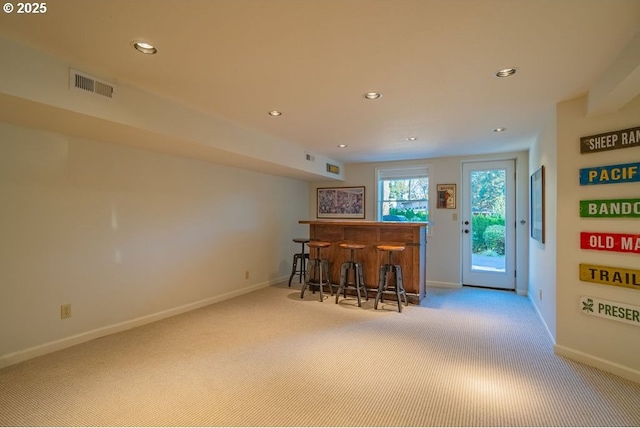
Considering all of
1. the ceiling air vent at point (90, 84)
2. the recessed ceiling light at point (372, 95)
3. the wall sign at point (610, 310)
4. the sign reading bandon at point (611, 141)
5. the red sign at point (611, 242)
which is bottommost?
the wall sign at point (610, 310)

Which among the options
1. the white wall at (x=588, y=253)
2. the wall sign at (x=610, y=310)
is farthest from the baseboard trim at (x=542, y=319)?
the wall sign at (x=610, y=310)

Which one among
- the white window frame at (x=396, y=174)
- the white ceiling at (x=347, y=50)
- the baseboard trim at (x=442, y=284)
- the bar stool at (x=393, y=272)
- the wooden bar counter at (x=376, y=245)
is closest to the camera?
the white ceiling at (x=347, y=50)

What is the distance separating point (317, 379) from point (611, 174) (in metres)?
2.74

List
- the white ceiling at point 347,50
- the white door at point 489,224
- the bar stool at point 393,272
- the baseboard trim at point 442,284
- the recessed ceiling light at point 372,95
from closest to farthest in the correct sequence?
the white ceiling at point 347,50 → the recessed ceiling light at point 372,95 → the bar stool at point 393,272 → the white door at point 489,224 → the baseboard trim at point 442,284

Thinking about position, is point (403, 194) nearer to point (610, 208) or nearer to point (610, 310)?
point (610, 208)

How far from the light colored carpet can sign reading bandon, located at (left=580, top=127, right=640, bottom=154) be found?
5.75ft

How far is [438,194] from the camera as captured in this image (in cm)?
552

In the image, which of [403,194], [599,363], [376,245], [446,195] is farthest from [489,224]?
[599,363]

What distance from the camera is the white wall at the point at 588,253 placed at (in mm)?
2334

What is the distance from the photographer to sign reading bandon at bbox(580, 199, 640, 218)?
7.54 ft

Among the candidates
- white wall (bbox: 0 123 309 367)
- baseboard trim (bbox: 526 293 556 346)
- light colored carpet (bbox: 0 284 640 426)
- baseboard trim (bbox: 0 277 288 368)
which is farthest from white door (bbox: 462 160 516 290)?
baseboard trim (bbox: 0 277 288 368)

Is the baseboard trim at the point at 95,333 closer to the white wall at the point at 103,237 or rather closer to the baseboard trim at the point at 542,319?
the white wall at the point at 103,237

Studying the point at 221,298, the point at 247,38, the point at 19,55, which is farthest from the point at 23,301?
the point at 247,38

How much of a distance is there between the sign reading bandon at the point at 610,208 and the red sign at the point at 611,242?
15 cm
